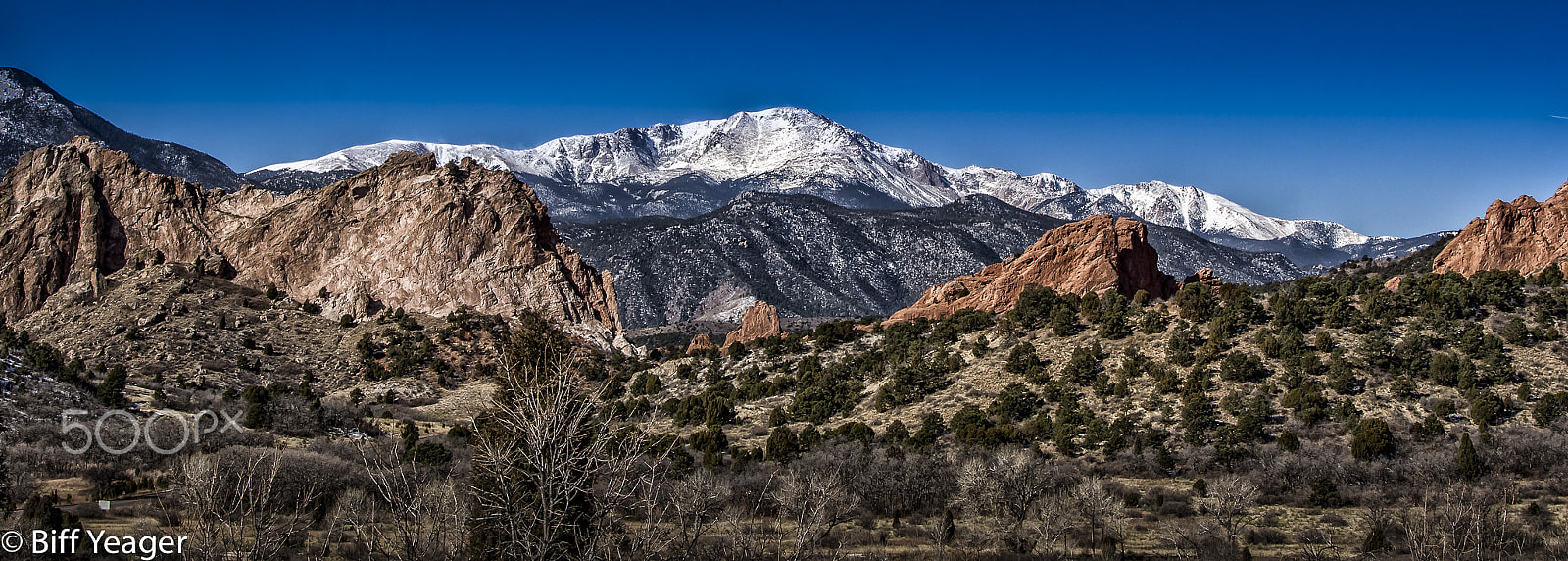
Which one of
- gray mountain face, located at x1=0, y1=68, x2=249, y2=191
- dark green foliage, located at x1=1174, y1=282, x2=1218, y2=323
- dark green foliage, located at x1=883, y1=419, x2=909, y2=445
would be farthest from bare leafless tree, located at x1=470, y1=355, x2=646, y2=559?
gray mountain face, located at x1=0, y1=68, x2=249, y2=191

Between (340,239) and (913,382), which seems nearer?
(913,382)

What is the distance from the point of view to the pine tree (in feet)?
80.4

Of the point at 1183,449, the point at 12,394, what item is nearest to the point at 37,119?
the point at 12,394

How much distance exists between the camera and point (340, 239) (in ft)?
195

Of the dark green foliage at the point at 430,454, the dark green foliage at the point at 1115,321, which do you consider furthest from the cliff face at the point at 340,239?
the dark green foliage at the point at 1115,321

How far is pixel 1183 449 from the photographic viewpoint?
2955cm

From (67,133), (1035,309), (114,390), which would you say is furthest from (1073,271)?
(67,133)

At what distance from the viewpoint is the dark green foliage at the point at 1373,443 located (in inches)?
1049

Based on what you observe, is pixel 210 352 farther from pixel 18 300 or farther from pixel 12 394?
pixel 12 394

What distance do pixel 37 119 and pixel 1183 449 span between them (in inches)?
6969

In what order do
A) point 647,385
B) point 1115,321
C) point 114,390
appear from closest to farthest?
point 114,390, point 1115,321, point 647,385

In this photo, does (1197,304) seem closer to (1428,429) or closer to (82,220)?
(1428,429)

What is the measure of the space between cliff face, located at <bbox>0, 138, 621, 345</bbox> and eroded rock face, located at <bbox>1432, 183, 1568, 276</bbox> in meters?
48.2

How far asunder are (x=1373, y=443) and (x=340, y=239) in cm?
5642
